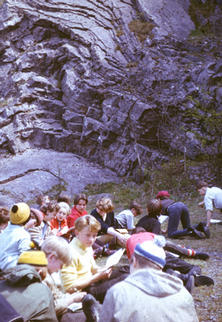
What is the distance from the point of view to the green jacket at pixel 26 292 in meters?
2.46

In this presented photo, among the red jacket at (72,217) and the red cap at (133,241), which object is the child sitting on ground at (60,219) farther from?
the red cap at (133,241)

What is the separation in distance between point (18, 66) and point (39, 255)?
869 inches

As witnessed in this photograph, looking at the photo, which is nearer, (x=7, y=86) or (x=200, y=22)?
(x=7, y=86)

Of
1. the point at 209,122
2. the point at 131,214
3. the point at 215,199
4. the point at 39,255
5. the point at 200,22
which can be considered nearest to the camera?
the point at 39,255

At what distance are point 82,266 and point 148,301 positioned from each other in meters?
2.30

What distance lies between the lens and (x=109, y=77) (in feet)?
69.8

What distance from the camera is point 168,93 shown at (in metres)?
20.0

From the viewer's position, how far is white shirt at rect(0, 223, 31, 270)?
411cm

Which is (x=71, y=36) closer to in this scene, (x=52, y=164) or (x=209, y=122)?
(x=52, y=164)

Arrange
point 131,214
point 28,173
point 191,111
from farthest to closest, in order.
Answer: point 28,173, point 191,111, point 131,214

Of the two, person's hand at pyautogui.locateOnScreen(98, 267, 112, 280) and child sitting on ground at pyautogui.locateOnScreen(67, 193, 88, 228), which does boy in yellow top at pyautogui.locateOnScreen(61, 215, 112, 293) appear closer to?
person's hand at pyautogui.locateOnScreen(98, 267, 112, 280)

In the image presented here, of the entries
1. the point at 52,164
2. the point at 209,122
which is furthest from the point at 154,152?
the point at 52,164

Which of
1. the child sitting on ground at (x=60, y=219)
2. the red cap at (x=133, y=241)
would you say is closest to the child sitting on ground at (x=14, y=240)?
the red cap at (x=133, y=241)

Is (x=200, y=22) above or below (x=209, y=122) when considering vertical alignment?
above
